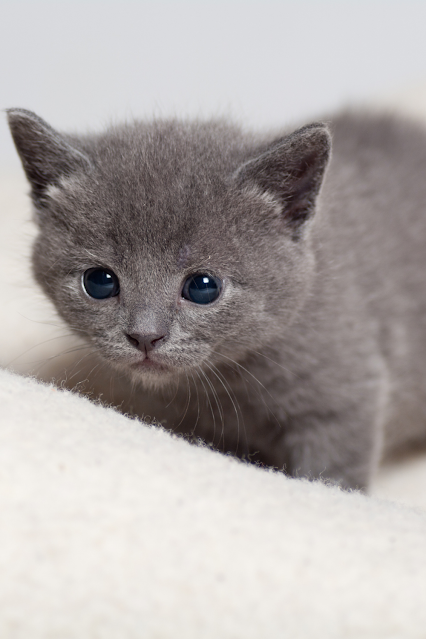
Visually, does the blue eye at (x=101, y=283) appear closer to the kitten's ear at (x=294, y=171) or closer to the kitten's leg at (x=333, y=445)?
the kitten's ear at (x=294, y=171)

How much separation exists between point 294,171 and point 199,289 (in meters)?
0.29

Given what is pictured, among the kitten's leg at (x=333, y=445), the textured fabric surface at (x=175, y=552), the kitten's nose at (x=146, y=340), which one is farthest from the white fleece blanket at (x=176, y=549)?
the kitten's leg at (x=333, y=445)

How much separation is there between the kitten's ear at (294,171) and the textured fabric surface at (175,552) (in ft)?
1.80

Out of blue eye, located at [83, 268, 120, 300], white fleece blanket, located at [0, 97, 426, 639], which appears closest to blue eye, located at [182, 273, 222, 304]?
blue eye, located at [83, 268, 120, 300]

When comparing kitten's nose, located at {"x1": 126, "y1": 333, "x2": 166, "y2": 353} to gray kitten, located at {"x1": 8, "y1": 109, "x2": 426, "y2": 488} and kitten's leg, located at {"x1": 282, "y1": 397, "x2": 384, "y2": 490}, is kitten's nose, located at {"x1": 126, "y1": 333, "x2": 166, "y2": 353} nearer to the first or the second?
gray kitten, located at {"x1": 8, "y1": 109, "x2": 426, "y2": 488}

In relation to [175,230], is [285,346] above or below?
below

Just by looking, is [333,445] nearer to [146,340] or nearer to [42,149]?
[146,340]

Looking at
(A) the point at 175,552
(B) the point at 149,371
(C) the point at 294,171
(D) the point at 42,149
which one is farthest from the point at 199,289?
(A) the point at 175,552

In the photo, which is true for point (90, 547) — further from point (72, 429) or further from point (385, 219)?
point (385, 219)

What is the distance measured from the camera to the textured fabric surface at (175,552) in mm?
688

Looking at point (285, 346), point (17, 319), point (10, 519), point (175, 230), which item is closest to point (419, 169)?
point (285, 346)

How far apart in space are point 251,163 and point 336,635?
0.79 metres

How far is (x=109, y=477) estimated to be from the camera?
2.72 ft

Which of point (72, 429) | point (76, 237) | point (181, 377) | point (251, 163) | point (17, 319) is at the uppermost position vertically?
point (251, 163)
